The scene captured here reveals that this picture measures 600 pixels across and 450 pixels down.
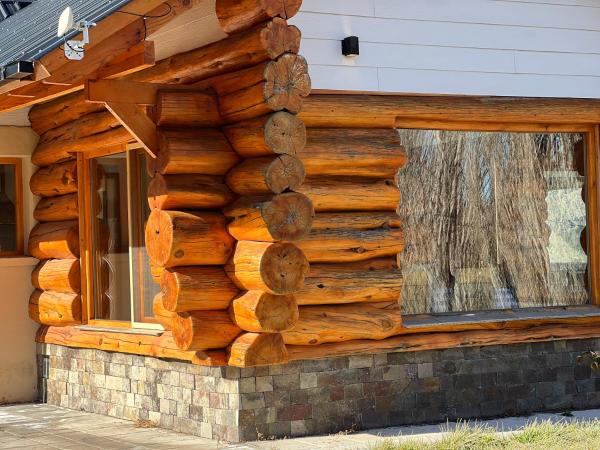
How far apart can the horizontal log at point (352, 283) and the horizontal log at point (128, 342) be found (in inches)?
35.4

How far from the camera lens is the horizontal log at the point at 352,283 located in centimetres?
948

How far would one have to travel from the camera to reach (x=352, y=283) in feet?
31.6

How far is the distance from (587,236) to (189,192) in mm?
4078

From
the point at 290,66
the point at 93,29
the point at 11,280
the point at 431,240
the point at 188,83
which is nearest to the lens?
the point at 93,29

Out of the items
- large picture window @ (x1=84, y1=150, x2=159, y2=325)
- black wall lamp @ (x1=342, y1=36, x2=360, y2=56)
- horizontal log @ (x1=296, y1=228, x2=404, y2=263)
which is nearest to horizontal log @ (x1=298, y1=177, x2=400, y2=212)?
horizontal log @ (x1=296, y1=228, x2=404, y2=263)

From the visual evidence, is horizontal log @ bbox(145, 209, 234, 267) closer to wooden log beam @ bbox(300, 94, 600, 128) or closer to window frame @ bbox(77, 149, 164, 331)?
wooden log beam @ bbox(300, 94, 600, 128)

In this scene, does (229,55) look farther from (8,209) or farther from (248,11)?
(8,209)

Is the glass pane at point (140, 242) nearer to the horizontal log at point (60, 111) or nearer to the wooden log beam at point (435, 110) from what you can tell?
the horizontal log at point (60, 111)

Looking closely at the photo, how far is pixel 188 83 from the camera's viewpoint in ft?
31.4

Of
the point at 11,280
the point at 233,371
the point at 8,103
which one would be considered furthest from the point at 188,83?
the point at 11,280

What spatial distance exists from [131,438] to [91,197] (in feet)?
9.64

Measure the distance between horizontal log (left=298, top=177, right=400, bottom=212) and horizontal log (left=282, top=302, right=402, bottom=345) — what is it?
821 millimetres

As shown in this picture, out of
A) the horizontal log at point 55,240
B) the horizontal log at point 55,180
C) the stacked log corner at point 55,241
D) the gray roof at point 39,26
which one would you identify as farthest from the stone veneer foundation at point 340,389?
the gray roof at point 39,26

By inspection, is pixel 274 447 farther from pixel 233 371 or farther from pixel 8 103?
pixel 8 103
